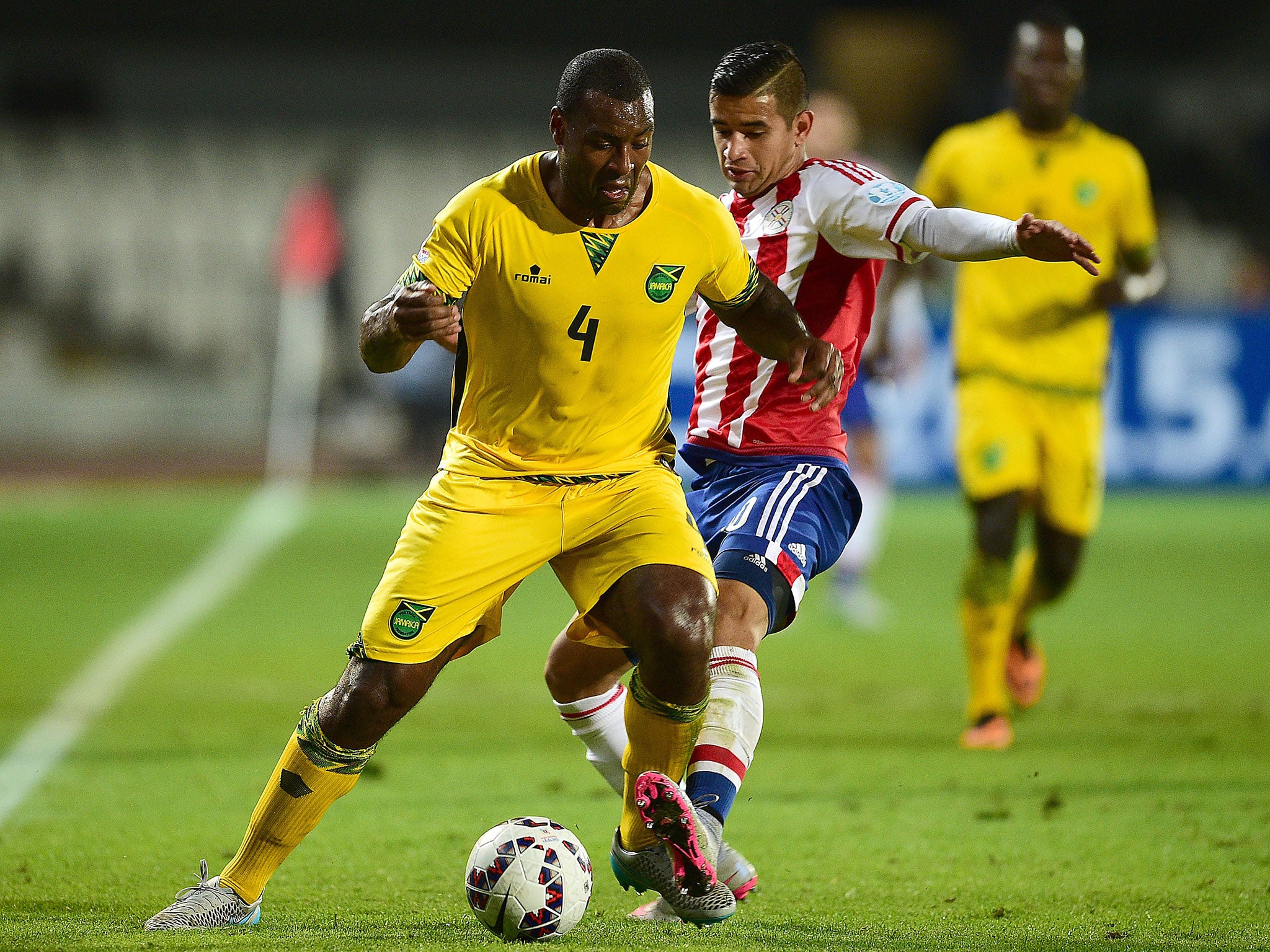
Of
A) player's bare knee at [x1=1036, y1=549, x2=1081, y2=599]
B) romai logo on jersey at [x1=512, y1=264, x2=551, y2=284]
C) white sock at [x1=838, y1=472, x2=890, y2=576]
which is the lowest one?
white sock at [x1=838, y1=472, x2=890, y2=576]

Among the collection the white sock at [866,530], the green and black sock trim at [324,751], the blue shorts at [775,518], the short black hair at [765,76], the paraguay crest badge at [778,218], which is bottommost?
the white sock at [866,530]

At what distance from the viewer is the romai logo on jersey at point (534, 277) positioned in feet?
13.7

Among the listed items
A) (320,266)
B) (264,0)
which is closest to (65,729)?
(320,266)

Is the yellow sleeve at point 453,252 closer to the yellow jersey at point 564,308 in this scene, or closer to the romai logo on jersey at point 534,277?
the yellow jersey at point 564,308

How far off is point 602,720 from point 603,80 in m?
1.80

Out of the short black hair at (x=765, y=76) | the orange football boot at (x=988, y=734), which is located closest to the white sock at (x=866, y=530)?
the orange football boot at (x=988, y=734)

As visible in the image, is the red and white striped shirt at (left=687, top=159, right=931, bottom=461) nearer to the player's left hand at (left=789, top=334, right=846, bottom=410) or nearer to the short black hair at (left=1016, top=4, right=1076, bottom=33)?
the player's left hand at (left=789, top=334, right=846, bottom=410)

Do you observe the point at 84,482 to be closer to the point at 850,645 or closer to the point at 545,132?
the point at 545,132

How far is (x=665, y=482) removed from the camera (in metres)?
4.46

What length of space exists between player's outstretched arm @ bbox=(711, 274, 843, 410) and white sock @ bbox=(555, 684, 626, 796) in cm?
103

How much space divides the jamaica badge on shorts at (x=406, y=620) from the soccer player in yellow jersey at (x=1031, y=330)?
134 inches

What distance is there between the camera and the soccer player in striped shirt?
4.49m

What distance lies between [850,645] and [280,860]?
220 inches

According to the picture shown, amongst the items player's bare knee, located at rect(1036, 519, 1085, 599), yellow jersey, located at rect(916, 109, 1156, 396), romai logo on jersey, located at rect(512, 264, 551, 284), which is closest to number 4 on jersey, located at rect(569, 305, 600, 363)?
romai logo on jersey, located at rect(512, 264, 551, 284)
